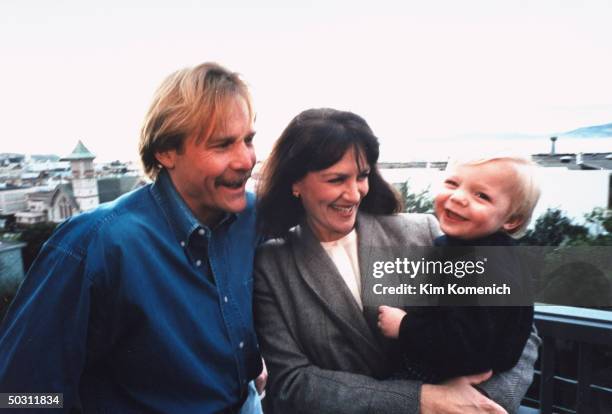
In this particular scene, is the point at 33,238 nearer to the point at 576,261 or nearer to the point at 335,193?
the point at 335,193

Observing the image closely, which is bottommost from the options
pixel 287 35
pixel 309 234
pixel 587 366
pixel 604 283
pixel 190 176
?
pixel 587 366

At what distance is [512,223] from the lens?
93 centimetres

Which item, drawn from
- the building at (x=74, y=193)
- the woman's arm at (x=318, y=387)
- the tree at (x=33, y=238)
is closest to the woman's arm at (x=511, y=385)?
the woman's arm at (x=318, y=387)

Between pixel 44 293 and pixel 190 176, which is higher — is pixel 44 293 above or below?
below

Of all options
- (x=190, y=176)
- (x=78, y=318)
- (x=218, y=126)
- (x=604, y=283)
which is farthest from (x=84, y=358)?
(x=604, y=283)

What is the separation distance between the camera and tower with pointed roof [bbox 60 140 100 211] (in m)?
1.18

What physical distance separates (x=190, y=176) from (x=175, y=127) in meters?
0.11

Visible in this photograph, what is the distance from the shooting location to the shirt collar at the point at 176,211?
2.90 feet

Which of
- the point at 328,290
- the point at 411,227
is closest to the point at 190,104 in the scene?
the point at 328,290

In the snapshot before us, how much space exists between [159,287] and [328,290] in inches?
14.9

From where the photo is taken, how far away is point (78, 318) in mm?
772

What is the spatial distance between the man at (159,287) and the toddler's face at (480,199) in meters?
0.47

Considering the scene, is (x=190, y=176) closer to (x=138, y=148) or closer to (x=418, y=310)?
(x=138, y=148)

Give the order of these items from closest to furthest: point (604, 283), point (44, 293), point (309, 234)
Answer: point (44, 293) < point (309, 234) < point (604, 283)
